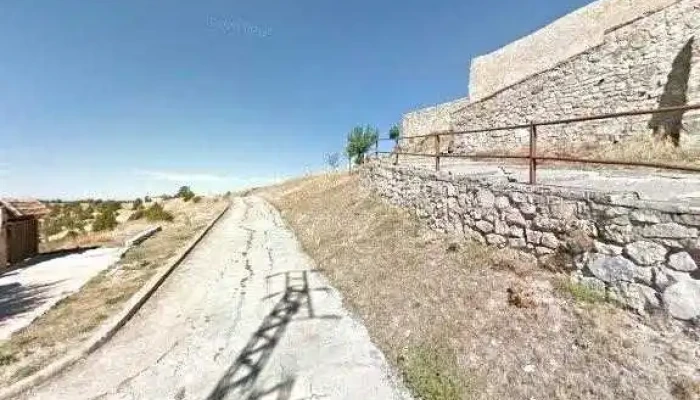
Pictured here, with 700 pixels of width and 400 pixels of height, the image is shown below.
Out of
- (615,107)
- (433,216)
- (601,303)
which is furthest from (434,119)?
(601,303)

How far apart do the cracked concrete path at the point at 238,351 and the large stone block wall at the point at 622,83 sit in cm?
919

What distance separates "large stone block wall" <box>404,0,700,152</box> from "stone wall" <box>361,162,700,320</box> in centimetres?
616

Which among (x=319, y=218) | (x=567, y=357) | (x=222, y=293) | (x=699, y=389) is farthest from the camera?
(x=319, y=218)

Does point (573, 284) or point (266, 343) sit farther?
point (266, 343)

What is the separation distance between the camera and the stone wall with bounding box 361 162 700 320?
10.7 ft

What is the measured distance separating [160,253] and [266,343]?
7.26 m

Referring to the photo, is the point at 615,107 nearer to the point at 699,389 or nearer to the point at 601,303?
the point at 601,303

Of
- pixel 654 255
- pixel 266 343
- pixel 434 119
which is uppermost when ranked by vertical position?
pixel 434 119

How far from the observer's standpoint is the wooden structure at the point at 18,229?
11.1m

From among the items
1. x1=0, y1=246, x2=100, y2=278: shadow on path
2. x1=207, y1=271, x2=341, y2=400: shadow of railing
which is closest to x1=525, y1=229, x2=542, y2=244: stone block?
x1=207, y1=271, x2=341, y2=400: shadow of railing

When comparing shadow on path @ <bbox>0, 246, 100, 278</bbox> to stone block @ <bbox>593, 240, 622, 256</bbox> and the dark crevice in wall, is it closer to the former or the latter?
stone block @ <bbox>593, 240, 622, 256</bbox>

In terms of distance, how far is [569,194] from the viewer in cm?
446

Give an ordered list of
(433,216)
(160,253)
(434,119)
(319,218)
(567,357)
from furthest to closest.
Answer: (434,119), (319,218), (160,253), (433,216), (567,357)

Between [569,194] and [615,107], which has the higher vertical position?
[615,107]
